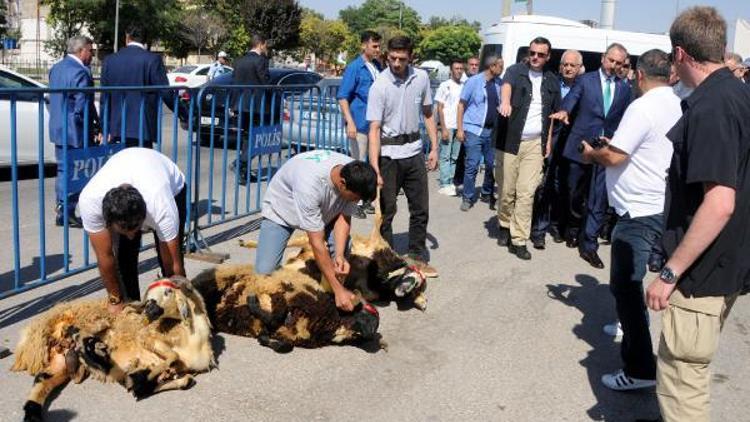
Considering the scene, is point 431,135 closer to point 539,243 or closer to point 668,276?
point 539,243

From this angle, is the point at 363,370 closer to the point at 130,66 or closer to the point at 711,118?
the point at 711,118

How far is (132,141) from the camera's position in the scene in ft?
22.4

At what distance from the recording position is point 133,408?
3.66 meters

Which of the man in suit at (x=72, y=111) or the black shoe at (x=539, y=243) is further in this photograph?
the black shoe at (x=539, y=243)

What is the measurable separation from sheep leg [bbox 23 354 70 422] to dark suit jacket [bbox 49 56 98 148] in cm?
190

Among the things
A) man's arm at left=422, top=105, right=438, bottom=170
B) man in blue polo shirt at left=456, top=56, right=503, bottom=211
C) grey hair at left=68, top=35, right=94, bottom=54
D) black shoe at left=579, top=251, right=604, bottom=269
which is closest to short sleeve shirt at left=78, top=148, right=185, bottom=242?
man's arm at left=422, top=105, right=438, bottom=170

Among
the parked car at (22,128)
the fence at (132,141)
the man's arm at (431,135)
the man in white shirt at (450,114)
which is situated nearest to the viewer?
the fence at (132,141)

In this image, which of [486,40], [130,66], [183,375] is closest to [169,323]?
[183,375]

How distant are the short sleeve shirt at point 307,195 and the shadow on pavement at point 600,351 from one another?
1.94 metres

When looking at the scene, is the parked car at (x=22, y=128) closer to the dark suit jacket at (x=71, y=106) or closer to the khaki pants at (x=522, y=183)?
the dark suit jacket at (x=71, y=106)

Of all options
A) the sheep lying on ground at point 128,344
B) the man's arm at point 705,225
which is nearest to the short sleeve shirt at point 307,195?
the sheep lying on ground at point 128,344

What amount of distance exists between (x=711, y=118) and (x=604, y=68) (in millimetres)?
4604

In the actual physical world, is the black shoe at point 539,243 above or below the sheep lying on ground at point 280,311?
below

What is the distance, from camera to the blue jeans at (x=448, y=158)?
408 inches
